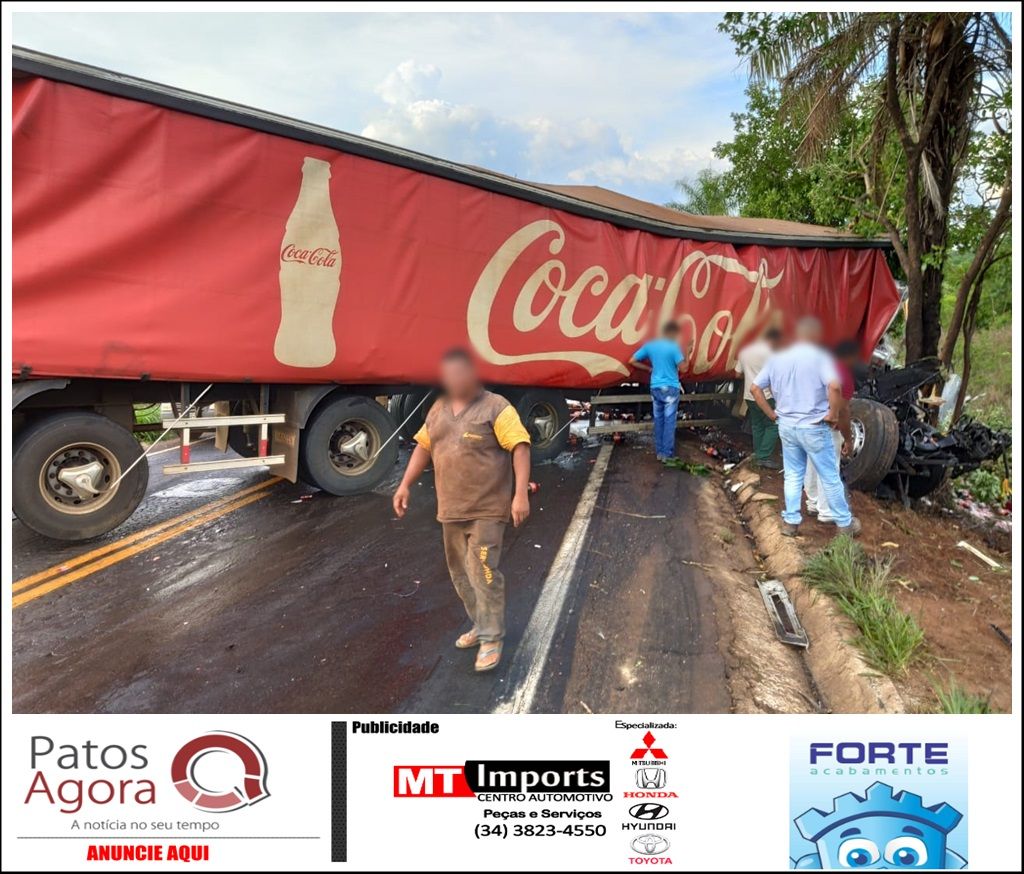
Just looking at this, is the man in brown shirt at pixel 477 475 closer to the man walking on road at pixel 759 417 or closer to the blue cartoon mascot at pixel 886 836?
the blue cartoon mascot at pixel 886 836

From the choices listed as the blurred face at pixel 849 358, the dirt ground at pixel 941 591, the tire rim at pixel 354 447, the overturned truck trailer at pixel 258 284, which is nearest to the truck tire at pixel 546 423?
the overturned truck trailer at pixel 258 284

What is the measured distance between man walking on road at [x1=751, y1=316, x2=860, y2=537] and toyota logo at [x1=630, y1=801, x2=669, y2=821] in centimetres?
283

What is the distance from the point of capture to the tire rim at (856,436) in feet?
17.4

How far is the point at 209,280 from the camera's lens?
4.13 meters

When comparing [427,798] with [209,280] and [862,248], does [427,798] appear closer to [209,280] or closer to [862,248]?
[209,280]

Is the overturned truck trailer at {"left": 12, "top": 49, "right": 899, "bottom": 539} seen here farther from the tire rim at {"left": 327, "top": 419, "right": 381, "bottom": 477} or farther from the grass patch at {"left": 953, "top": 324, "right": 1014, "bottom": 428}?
the grass patch at {"left": 953, "top": 324, "right": 1014, "bottom": 428}

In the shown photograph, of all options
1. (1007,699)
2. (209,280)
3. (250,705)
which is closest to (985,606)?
(1007,699)

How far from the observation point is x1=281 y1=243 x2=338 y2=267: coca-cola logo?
442 cm

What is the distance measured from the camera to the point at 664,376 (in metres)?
6.84

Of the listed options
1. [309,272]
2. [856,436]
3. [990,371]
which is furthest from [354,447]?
[990,371]

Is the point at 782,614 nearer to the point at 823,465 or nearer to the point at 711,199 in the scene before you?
the point at 823,465

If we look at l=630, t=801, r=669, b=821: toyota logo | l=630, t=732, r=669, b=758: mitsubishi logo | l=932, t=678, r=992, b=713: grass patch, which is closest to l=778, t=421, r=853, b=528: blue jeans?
l=932, t=678, r=992, b=713: grass patch

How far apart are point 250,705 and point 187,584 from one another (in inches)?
59.3

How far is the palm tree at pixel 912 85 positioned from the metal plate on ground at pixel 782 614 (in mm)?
4531
